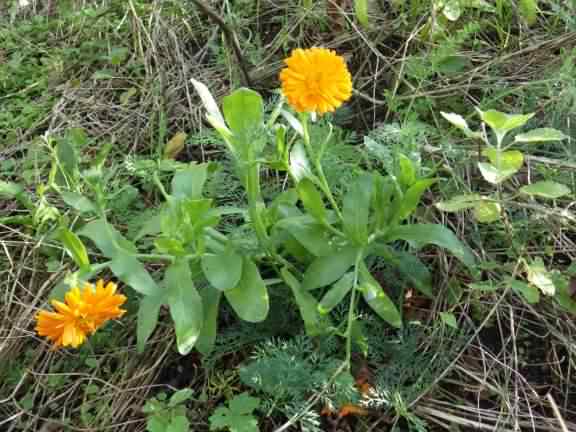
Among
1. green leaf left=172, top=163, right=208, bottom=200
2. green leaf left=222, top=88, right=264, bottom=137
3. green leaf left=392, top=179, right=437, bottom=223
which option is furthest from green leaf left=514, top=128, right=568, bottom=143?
green leaf left=172, top=163, right=208, bottom=200

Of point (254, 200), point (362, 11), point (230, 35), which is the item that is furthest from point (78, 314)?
point (362, 11)

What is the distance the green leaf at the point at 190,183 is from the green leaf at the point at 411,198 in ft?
1.34

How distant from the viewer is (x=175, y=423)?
4.33 feet

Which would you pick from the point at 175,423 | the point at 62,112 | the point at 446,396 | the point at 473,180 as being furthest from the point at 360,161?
the point at 62,112

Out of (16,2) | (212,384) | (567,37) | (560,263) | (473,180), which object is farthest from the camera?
(16,2)

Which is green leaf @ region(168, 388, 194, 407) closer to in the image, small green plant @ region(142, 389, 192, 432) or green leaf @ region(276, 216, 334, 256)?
small green plant @ region(142, 389, 192, 432)

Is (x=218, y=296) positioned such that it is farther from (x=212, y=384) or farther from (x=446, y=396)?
(x=446, y=396)

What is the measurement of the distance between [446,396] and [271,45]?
1.30m

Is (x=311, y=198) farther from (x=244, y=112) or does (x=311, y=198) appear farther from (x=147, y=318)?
(x=147, y=318)

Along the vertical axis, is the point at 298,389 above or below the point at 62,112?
below

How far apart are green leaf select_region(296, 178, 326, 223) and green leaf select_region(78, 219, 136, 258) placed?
1.18 ft

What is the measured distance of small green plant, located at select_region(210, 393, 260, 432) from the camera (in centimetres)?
129

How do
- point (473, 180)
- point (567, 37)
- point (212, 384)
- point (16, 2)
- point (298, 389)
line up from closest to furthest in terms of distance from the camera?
point (298, 389)
point (212, 384)
point (473, 180)
point (567, 37)
point (16, 2)

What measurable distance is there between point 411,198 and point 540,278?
296 mm
